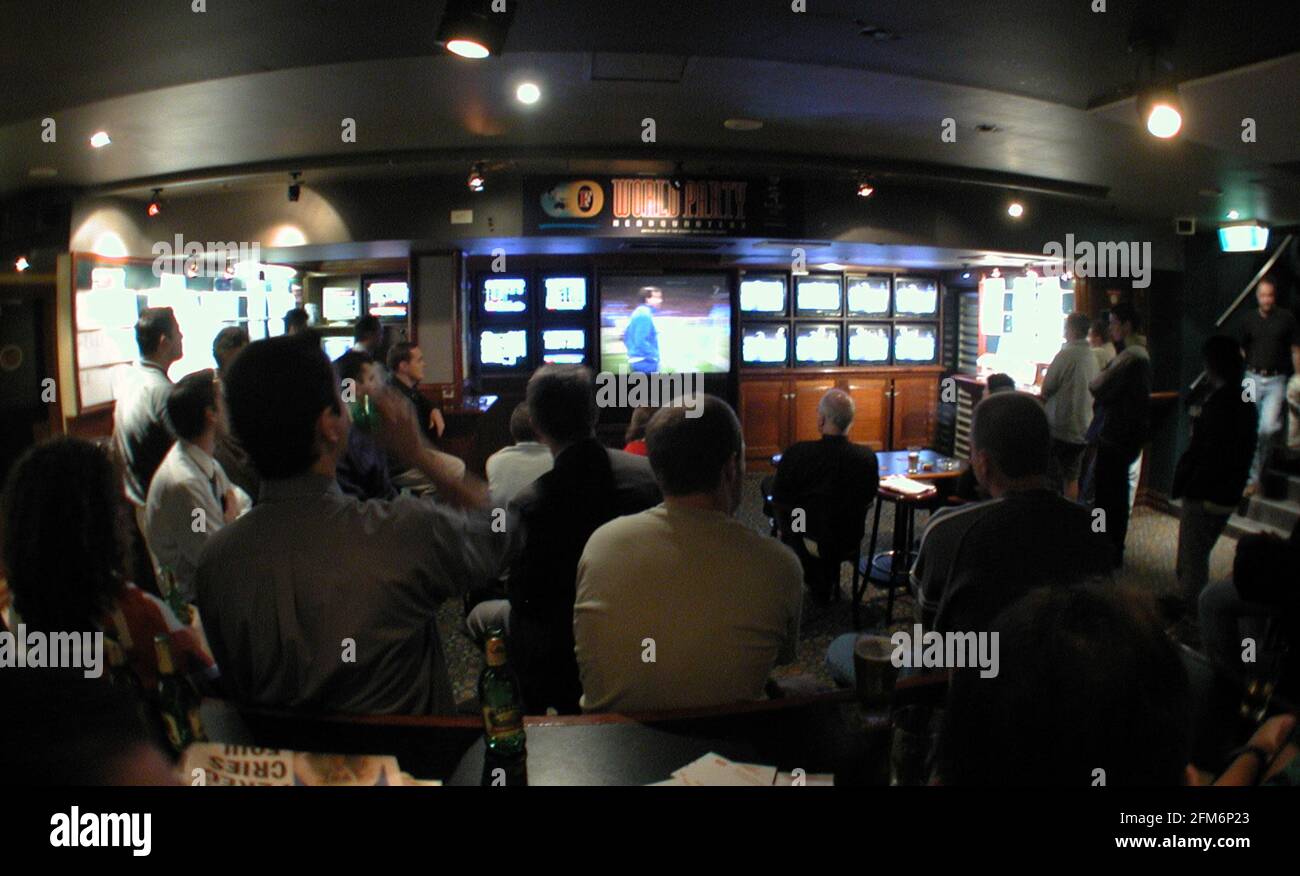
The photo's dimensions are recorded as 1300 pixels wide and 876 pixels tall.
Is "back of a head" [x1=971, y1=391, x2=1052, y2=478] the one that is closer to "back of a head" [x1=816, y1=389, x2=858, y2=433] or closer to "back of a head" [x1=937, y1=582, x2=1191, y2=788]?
"back of a head" [x1=937, y1=582, x2=1191, y2=788]

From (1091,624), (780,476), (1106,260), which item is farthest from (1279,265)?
(1091,624)

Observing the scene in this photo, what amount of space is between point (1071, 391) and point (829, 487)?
2.52 meters

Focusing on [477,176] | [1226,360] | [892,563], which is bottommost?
[892,563]

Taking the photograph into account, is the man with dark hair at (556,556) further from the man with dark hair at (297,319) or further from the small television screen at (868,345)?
the small television screen at (868,345)

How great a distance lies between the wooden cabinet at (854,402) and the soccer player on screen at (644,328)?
1078mm

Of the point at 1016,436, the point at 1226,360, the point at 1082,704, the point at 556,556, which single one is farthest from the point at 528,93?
the point at 1226,360

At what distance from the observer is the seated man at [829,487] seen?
4051 mm

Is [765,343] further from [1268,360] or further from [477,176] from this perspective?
[1268,360]

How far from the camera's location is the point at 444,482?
5.06ft

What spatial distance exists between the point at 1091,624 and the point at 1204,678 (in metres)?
0.76

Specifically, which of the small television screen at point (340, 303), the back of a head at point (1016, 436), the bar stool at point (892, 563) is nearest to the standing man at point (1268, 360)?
the bar stool at point (892, 563)

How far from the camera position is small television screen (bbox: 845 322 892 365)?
28.5ft

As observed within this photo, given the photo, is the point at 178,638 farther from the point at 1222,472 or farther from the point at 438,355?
the point at 438,355

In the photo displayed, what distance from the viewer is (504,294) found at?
25.6 feet
